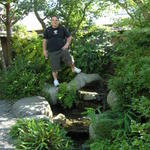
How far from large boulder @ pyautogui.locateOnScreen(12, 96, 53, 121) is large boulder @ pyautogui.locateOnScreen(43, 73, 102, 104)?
19.7 inches

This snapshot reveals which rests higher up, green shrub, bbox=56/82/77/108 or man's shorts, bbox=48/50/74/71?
man's shorts, bbox=48/50/74/71

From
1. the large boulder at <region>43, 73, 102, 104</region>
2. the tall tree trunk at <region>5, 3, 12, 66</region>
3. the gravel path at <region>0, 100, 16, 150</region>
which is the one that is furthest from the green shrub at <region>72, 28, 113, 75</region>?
the gravel path at <region>0, 100, 16, 150</region>

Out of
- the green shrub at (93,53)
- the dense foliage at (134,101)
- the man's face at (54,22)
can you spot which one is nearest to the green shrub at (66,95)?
the green shrub at (93,53)

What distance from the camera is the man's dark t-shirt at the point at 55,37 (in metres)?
9.02

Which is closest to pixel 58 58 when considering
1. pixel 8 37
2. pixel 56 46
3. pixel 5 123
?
pixel 56 46

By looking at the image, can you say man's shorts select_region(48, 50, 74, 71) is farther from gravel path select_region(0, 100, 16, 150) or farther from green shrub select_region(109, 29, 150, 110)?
green shrub select_region(109, 29, 150, 110)

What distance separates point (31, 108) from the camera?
7598 mm

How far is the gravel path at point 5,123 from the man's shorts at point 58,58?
1.47 metres

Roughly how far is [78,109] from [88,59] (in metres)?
1.55

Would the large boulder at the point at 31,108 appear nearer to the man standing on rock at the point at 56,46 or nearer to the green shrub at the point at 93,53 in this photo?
the man standing on rock at the point at 56,46

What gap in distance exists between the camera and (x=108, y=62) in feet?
32.7

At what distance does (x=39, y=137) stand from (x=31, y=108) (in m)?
1.89

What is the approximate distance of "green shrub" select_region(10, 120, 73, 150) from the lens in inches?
224

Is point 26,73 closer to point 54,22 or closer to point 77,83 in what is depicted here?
point 77,83
